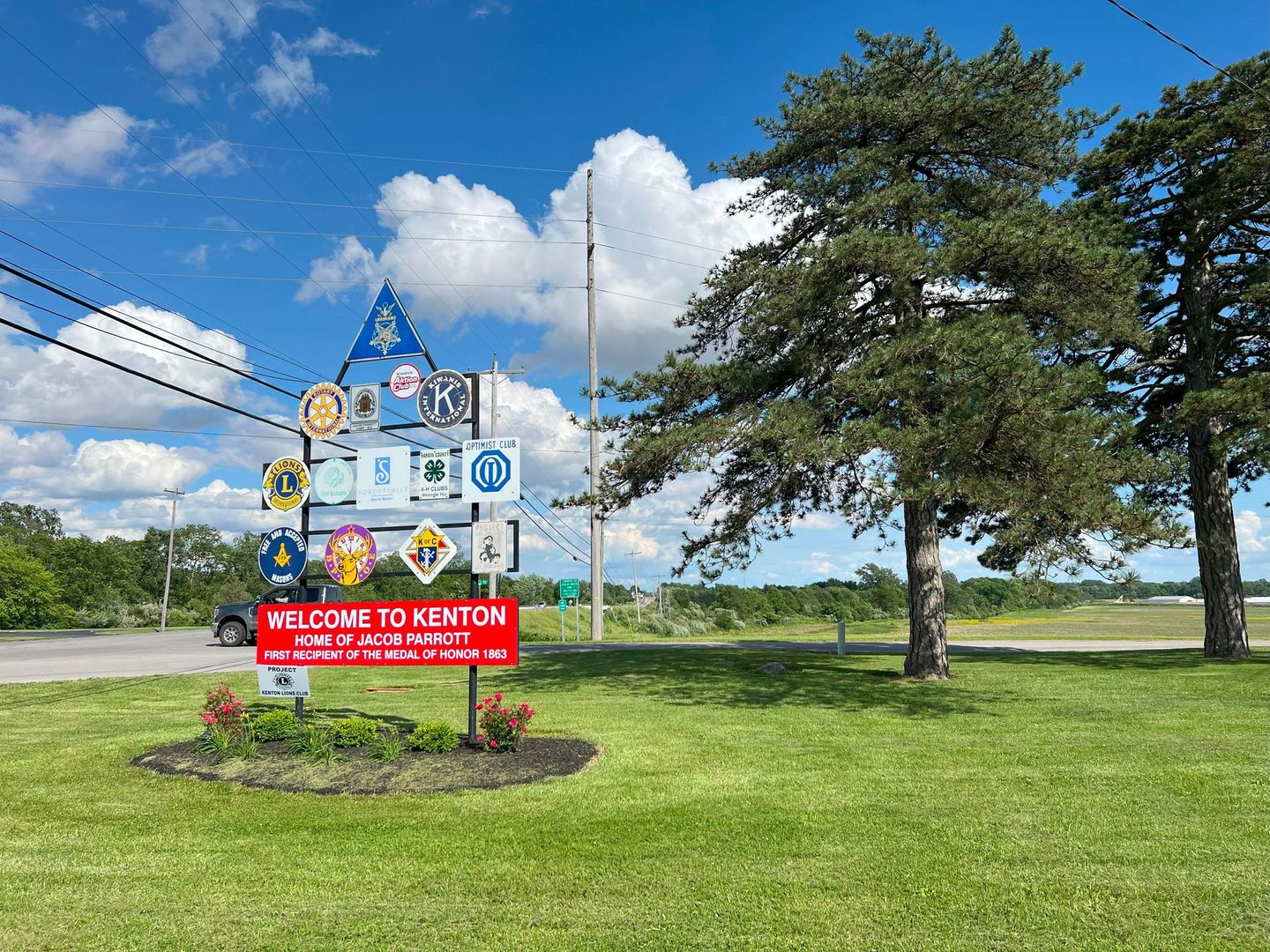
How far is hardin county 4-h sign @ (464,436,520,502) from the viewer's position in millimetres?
9453

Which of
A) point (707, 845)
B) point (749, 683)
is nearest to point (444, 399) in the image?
point (707, 845)

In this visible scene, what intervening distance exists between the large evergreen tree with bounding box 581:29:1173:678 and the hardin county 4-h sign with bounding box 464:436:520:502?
4.40m

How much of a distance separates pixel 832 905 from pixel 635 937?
1.19 meters

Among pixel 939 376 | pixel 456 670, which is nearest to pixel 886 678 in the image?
pixel 939 376

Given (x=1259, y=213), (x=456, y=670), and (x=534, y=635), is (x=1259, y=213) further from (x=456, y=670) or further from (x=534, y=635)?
(x=534, y=635)

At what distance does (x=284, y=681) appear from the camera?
989cm

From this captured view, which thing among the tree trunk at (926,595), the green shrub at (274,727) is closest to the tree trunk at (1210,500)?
the tree trunk at (926,595)

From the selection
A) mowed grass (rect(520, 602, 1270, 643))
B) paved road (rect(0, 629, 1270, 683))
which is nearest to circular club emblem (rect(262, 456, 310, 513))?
paved road (rect(0, 629, 1270, 683))

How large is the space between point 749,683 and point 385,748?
27.6 feet

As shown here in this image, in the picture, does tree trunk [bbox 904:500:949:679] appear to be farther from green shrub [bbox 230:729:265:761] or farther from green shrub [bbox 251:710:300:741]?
green shrub [bbox 230:729:265:761]

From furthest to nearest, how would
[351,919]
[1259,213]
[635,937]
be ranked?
[1259,213], [351,919], [635,937]

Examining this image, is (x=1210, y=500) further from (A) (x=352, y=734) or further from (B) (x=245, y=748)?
(B) (x=245, y=748)

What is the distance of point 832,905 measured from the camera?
4652 millimetres

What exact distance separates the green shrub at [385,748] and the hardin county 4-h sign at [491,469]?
2795 mm
